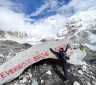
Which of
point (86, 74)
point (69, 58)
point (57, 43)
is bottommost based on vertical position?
point (86, 74)

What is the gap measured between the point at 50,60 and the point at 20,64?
261cm

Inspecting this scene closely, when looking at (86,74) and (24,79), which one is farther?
(86,74)

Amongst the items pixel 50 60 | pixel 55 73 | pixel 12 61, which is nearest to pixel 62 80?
pixel 55 73

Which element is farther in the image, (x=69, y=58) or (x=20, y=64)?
(x=69, y=58)

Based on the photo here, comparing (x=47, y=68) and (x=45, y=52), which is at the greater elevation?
(x=45, y=52)

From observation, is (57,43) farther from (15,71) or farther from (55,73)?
(15,71)

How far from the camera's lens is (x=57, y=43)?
645 inches

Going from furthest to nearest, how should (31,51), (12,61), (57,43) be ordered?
1. (57,43)
2. (31,51)
3. (12,61)

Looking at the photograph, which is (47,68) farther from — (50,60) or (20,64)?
(20,64)

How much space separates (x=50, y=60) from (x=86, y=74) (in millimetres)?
2503

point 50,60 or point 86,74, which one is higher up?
point 50,60

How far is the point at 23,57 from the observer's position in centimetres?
1490

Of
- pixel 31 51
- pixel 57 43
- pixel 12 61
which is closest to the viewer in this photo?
pixel 12 61

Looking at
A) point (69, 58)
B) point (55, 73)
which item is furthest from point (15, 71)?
point (69, 58)
